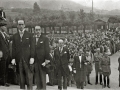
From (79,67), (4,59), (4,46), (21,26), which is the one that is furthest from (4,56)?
(79,67)

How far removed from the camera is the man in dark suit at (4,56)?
583 cm

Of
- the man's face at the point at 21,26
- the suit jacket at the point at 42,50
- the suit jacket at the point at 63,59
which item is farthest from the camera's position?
the suit jacket at the point at 63,59

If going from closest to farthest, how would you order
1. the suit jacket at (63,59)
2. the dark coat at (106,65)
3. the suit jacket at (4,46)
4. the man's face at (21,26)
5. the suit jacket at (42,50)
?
the man's face at (21,26) < the suit jacket at (42,50) < the suit jacket at (4,46) < the suit jacket at (63,59) < the dark coat at (106,65)

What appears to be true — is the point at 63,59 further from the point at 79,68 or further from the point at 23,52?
the point at 79,68

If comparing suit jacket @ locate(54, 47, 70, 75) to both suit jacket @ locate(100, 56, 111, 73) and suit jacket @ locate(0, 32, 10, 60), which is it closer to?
suit jacket @ locate(0, 32, 10, 60)

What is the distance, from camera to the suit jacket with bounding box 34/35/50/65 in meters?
5.41

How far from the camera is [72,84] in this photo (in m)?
11.2

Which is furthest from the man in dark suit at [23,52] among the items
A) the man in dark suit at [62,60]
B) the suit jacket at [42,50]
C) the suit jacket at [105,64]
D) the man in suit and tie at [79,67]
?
the suit jacket at [105,64]

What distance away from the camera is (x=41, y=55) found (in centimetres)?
540

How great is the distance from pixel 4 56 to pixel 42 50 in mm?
1170

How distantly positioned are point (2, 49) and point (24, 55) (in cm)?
89

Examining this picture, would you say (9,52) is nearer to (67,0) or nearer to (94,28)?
(94,28)

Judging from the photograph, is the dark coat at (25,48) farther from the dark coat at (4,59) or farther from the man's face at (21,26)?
the dark coat at (4,59)

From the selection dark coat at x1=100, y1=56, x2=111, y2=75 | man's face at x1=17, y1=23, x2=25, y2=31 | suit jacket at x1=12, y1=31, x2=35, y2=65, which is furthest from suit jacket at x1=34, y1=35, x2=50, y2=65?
dark coat at x1=100, y1=56, x2=111, y2=75
